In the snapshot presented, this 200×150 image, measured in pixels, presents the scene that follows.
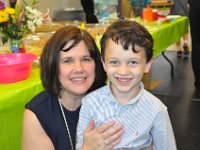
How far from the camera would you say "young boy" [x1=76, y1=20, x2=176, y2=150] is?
1.05 meters

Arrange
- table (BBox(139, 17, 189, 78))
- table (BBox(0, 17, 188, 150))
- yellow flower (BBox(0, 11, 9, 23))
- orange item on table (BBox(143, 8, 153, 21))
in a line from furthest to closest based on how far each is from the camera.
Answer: orange item on table (BBox(143, 8, 153, 21)) < table (BBox(139, 17, 189, 78)) < yellow flower (BBox(0, 11, 9, 23)) < table (BBox(0, 17, 188, 150))

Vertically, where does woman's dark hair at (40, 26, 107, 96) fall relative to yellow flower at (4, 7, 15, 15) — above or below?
below

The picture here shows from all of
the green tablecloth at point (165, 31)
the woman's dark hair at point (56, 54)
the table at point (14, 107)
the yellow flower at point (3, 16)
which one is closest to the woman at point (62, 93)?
the woman's dark hair at point (56, 54)

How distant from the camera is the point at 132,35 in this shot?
1046 millimetres

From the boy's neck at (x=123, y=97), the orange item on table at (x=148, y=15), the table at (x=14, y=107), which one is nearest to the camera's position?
the boy's neck at (x=123, y=97)

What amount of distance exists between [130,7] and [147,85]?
165 cm

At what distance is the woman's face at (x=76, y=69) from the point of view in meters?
1.17

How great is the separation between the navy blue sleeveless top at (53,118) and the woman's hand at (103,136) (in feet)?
0.42

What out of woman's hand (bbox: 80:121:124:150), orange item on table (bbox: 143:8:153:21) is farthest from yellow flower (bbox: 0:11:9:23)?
orange item on table (bbox: 143:8:153:21)

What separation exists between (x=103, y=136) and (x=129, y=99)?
0.57 ft

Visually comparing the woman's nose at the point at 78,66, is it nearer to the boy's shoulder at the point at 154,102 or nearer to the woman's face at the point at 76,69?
the woman's face at the point at 76,69

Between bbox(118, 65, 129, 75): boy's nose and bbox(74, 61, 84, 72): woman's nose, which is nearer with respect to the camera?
bbox(118, 65, 129, 75): boy's nose

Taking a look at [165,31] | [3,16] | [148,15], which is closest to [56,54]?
[3,16]

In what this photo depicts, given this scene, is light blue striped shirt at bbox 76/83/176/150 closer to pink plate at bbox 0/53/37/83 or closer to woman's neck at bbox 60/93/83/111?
woman's neck at bbox 60/93/83/111
